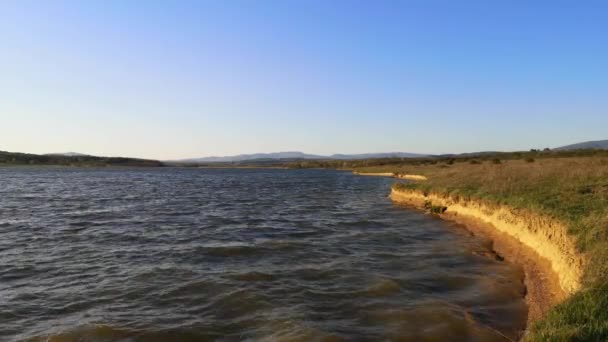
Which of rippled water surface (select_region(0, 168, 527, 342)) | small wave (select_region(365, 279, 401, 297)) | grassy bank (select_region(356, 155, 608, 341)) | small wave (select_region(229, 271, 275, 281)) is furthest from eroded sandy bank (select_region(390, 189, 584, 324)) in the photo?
small wave (select_region(229, 271, 275, 281))

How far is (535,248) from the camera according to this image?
17438mm

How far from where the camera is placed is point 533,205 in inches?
768

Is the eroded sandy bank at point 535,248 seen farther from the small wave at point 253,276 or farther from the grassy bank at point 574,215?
the small wave at point 253,276

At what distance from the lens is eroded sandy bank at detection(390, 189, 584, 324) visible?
12406 millimetres

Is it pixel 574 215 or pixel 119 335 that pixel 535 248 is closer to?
pixel 574 215

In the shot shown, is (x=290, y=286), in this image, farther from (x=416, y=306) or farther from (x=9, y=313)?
(x=9, y=313)

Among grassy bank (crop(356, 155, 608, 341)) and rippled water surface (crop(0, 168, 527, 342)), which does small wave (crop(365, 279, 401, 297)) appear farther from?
grassy bank (crop(356, 155, 608, 341))

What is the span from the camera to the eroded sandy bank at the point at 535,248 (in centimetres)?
1241

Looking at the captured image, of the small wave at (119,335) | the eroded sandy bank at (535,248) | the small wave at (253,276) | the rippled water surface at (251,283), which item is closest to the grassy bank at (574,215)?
the eroded sandy bank at (535,248)

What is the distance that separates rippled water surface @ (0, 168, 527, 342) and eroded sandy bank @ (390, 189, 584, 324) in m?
0.64

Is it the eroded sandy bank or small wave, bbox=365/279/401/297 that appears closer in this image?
the eroded sandy bank

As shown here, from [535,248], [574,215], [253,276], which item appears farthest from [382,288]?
[574,215]

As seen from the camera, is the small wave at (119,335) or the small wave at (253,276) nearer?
the small wave at (119,335)

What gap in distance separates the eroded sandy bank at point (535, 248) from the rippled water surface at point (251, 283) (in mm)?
643
